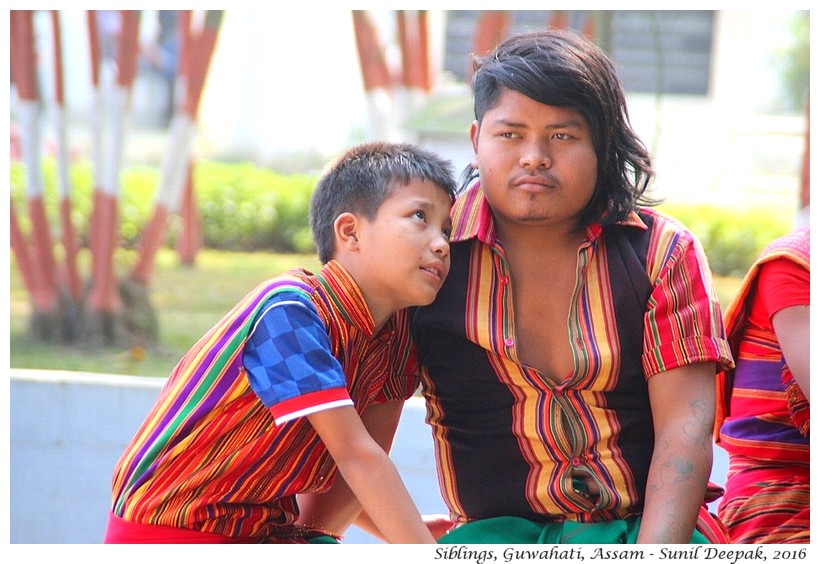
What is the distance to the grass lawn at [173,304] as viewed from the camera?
16.2 feet

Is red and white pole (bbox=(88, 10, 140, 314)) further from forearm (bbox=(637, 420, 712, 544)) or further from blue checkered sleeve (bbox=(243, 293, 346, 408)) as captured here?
forearm (bbox=(637, 420, 712, 544))

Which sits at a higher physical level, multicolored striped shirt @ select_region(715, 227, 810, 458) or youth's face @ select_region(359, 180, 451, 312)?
youth's face @ select_region(359, 180, 451, 312)

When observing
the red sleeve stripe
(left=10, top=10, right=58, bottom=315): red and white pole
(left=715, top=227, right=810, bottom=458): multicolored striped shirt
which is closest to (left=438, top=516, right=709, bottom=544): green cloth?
(left=715, top=227, right=810, bottom=458): multicolored striped shirt

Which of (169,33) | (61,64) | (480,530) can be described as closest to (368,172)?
(480,530)

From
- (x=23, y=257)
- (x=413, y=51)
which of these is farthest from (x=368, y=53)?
(x=23, y=257)

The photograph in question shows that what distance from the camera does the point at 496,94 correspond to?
6.64ft

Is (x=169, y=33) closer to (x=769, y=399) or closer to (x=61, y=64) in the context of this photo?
(x=61, y=64)

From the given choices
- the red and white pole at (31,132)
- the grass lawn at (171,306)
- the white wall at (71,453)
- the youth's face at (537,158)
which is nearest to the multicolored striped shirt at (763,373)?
the youth's face at (537,158)

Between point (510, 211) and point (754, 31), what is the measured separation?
7259 mm

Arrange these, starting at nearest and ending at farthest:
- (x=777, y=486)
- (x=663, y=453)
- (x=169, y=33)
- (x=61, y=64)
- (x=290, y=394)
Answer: (x=290, y=394)
(x=663, y=453)
(x=777, y=486)
(x=61, y=64)
(x=169, y=33)

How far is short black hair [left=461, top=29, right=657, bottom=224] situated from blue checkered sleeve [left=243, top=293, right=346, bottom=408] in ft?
1.97

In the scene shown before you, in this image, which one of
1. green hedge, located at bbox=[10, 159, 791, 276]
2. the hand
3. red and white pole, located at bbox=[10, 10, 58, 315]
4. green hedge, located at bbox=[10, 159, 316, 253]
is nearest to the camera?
the hand

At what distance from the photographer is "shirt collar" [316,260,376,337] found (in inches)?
76.5

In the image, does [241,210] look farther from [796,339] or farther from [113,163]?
[796,339]
